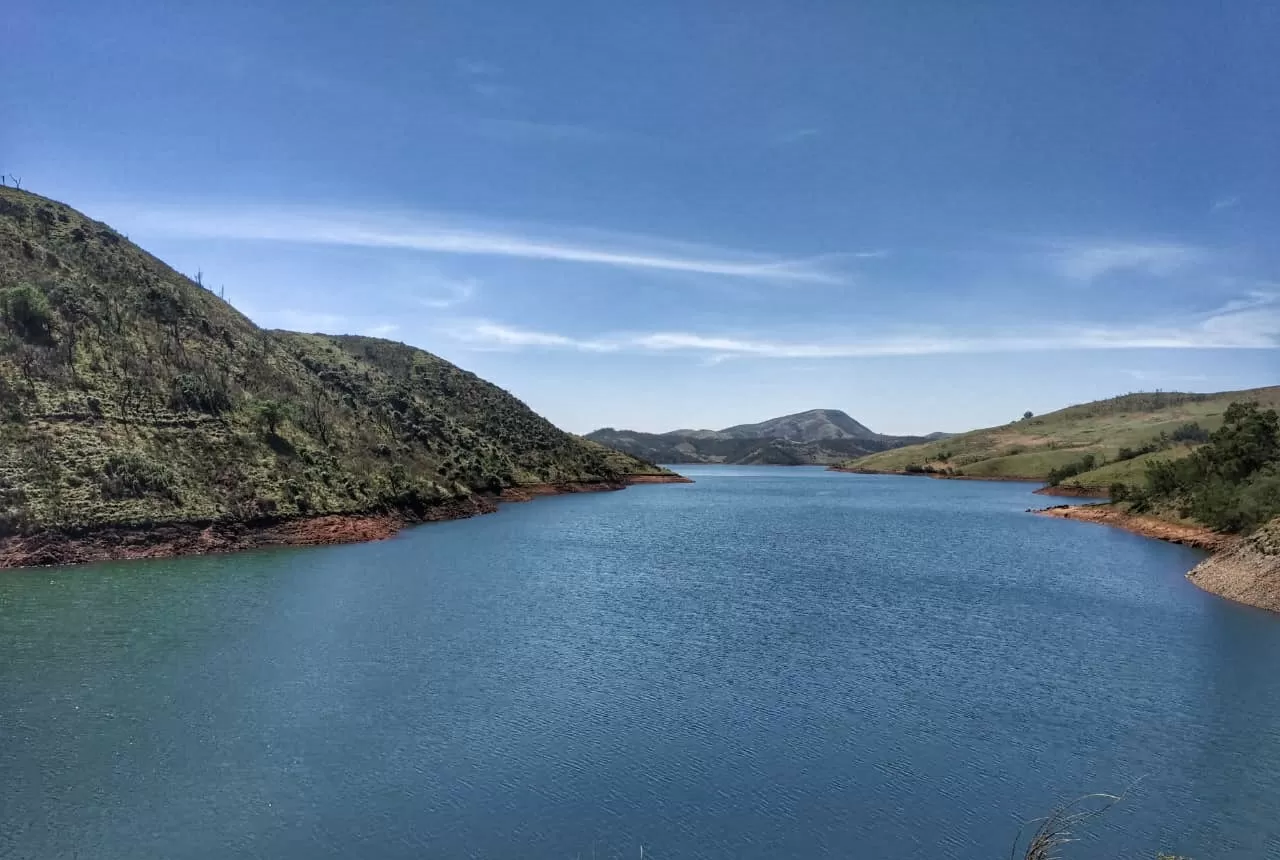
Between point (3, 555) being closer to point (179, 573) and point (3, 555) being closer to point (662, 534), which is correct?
point (179, 573)

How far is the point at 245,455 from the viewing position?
68688mm

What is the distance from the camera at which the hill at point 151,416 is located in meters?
54.8

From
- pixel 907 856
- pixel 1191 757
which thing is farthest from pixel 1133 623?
pixel 907 856

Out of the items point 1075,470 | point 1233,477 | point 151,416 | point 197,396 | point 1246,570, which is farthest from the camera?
point 1075,470

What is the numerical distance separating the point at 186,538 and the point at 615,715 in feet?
152

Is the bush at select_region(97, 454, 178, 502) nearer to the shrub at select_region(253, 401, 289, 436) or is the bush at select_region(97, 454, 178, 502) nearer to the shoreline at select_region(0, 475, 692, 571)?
the shoreline at select_region(0, 475, 692, 571)

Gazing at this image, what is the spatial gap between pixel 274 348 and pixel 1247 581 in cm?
10551

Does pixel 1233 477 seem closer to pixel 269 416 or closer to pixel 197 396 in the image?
pixel 269 416

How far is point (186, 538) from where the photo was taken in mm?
57094

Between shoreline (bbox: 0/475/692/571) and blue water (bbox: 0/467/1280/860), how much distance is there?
9.09ft

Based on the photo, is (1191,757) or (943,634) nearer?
(1191,757)

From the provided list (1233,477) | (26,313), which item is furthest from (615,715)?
(1233,477)

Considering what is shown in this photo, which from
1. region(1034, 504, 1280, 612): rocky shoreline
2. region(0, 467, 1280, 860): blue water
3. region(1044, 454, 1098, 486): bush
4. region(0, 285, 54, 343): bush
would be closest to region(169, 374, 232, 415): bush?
region(0, 285, 54, 343): bush

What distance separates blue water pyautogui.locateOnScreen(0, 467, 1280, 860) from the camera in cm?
1786
